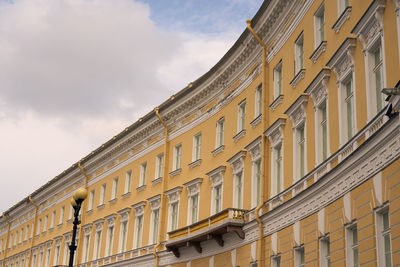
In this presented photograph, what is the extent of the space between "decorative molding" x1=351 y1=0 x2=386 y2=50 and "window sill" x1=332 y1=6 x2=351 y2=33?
37.5 inches

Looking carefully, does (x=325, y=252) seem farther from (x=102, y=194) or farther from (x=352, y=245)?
(x=102, y=194)

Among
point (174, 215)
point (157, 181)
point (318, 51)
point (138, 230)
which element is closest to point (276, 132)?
point (318, 51)

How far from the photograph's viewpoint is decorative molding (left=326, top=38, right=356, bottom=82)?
1628 centimetres

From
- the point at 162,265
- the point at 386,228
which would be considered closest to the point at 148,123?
the point at 162,265

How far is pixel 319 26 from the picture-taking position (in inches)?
770

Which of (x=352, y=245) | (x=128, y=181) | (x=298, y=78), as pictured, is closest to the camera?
(x=352, y=245)

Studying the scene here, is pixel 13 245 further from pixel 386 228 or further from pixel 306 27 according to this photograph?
pixel 386 228

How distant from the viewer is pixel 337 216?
54.0ft

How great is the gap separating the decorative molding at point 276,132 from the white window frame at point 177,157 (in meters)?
9.80

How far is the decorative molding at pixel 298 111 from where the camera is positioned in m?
19.6

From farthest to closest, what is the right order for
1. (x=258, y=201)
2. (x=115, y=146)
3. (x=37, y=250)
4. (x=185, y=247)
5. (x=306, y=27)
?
(x=37, y=250)
(x=115, y=146)
(x=185, y=247)
(x=258, y=201)
(x=306, y=27)

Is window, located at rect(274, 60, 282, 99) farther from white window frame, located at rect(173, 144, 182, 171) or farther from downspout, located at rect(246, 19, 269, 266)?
white window frame, located at rect(173, 144, 182, 171)

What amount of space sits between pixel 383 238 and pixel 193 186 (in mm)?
16027

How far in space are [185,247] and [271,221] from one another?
8.17 meters
